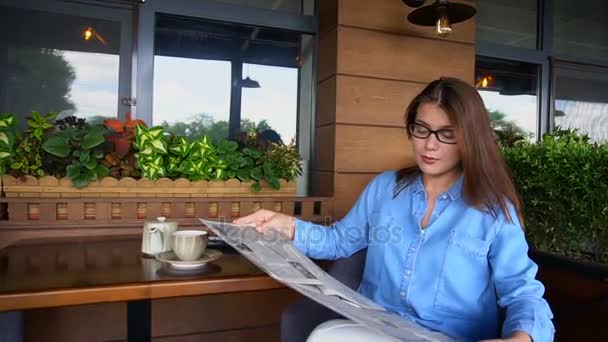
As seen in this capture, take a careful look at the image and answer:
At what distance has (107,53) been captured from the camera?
7.37 ft

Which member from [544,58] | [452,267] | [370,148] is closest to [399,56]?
[370,148]

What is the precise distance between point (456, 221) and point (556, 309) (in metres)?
0.51

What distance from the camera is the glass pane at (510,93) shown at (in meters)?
3.13

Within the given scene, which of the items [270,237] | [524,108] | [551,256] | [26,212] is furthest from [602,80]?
[26,212]

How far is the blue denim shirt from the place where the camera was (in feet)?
3.17

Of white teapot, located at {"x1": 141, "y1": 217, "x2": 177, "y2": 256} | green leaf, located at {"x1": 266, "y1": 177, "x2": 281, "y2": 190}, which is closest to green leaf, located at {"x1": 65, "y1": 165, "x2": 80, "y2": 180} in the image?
white teapot, located at {"x1": 141, "y1": 217, "x2": 177, "y2": 256}

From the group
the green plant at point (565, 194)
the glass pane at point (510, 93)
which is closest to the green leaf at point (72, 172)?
the green plant at point (565, 194)

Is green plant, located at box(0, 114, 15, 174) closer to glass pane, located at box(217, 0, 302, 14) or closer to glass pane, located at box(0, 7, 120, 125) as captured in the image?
glass pane, located at box(0, 7, 120, 125)

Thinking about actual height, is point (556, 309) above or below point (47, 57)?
below

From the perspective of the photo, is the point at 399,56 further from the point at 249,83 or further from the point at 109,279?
the point at 109,279

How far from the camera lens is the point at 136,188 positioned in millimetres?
1826

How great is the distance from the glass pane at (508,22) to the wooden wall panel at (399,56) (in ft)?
2.12

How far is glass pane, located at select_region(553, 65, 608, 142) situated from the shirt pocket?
2897 mm

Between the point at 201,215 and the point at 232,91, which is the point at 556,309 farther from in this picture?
the point at 232,91
